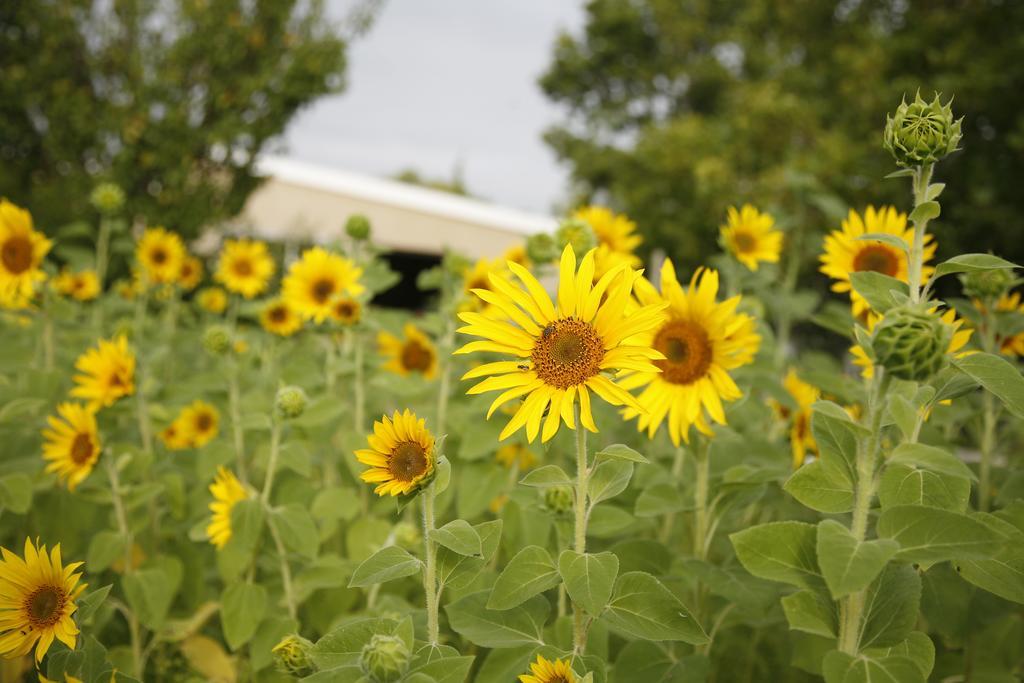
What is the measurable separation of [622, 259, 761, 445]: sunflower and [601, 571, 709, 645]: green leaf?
0.36 metres

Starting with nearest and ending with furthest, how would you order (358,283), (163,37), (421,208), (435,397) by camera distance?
1. (358,283)
2. (435,397)
3. (163,37)
4. (421,208)

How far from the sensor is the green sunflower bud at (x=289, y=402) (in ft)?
6.01

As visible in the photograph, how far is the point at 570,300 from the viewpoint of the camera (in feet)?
4.06

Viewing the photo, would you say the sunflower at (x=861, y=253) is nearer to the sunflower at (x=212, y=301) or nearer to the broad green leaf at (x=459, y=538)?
the broad green leaf at (x=459, y=538)

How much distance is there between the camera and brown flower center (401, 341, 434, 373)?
8.73ft

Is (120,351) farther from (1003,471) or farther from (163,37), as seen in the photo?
(163,37)

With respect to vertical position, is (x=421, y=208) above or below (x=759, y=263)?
below

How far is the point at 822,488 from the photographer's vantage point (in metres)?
1.15

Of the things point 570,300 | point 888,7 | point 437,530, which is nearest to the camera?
point 437,530

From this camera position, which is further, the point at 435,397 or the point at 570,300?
the point at 435,397

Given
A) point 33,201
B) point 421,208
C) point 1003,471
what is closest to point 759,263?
point 1003,471

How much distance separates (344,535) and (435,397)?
496mm

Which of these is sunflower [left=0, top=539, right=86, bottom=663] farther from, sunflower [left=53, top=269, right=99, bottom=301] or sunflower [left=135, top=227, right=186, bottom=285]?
sunflower [left=53, top=269, right=99, bottom=301]

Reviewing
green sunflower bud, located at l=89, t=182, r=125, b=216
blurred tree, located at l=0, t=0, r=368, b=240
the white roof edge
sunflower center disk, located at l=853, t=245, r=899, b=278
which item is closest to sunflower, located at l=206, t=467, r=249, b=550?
sunflower center disk, located at l=853, t=245, r=899, b=278
